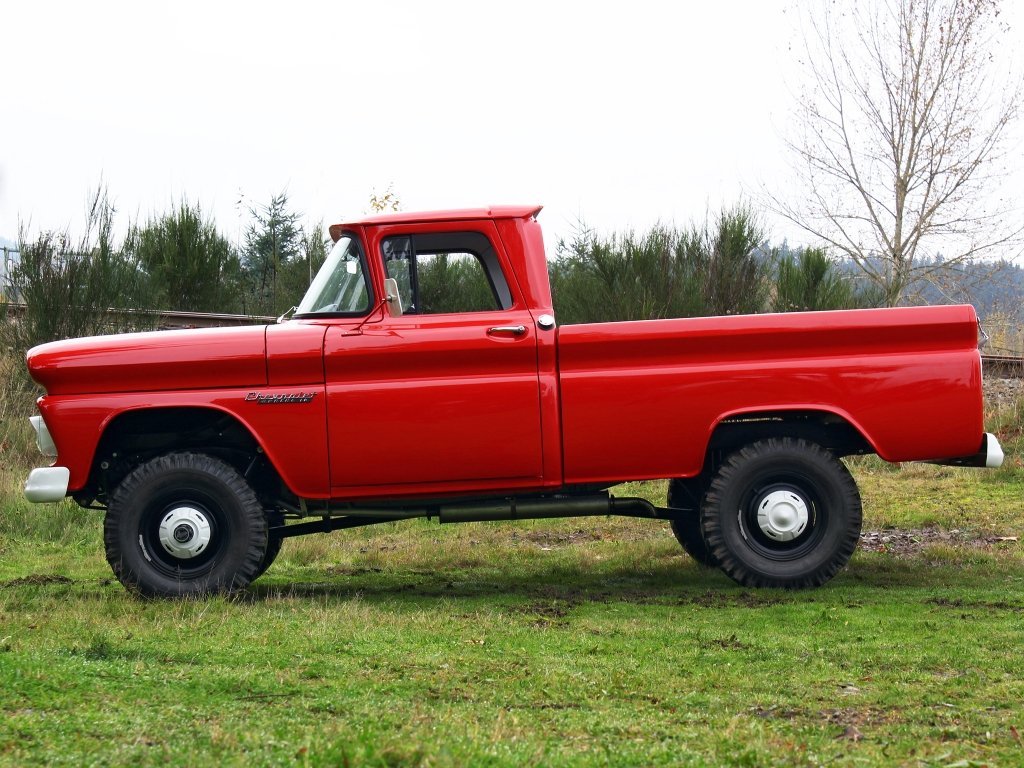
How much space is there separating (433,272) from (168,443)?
1.94 meters

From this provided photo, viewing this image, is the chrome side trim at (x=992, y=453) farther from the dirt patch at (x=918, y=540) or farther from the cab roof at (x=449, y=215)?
the cab roof at (x=449, y=215)

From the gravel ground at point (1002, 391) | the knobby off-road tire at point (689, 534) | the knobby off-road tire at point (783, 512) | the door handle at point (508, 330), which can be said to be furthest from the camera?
the gravel ground at point (1002, 391)

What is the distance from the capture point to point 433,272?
25.2ft

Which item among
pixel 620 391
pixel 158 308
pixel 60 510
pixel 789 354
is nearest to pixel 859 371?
pixel 789 354

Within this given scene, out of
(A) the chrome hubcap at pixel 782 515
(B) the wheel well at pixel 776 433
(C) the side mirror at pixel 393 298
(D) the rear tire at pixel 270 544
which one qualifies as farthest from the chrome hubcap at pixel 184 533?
(A) the chrome hubcap at pixel 782 515

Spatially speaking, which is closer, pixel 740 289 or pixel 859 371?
pixel 859 371

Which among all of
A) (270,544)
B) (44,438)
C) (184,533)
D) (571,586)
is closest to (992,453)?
(571,586)

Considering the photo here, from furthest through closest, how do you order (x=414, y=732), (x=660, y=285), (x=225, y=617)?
(x=660, y=285) → (x=225, y=617) → (x=414, y=732)

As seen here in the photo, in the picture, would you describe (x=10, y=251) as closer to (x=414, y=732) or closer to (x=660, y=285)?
(x=660, y=285)

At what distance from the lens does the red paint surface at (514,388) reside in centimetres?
717

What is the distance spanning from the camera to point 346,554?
946 centimetres

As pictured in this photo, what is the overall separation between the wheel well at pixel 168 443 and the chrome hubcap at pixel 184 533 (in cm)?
41

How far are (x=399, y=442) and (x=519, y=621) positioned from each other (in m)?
1.35

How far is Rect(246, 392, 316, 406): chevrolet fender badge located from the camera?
7195 mm
